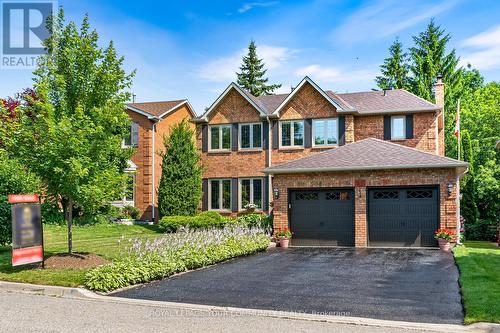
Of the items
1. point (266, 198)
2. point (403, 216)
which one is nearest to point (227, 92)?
point (266, 198)

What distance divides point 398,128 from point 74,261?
18322mm

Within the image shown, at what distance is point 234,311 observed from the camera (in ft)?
27.5

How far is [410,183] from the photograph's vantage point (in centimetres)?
1859

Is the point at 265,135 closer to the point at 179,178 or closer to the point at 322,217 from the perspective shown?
the point at 179,178

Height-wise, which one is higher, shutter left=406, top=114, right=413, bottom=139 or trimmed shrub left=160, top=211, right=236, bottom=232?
shutter left=406, top=114, right=413, bottom=139

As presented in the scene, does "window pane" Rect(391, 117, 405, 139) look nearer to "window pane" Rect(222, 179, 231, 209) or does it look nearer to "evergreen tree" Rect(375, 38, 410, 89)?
"window pane" Rect(222, 179, 231, 209)

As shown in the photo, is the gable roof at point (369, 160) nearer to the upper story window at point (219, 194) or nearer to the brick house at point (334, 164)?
the brick house at point (334, 164)

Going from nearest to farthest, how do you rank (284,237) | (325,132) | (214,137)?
(284,237)
(325,132)
(214,137)

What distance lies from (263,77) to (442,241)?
39689 millimetres

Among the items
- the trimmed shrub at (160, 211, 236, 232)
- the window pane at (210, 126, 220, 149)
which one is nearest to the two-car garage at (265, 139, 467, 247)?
the trimmed shrub at (160, 211, 236, 232)

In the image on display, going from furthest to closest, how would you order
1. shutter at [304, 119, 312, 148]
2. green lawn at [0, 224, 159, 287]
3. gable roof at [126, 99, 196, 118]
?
gable roof at [126, 99, 196, 118] < shutter at [304, 119, 312, 148] < green lawn at [0, 224, 159, 287]

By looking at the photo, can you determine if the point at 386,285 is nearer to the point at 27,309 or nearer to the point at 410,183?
the point at 27,309

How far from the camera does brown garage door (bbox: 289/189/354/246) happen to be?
769 inches

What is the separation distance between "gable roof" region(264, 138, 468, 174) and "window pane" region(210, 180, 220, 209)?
764cm
